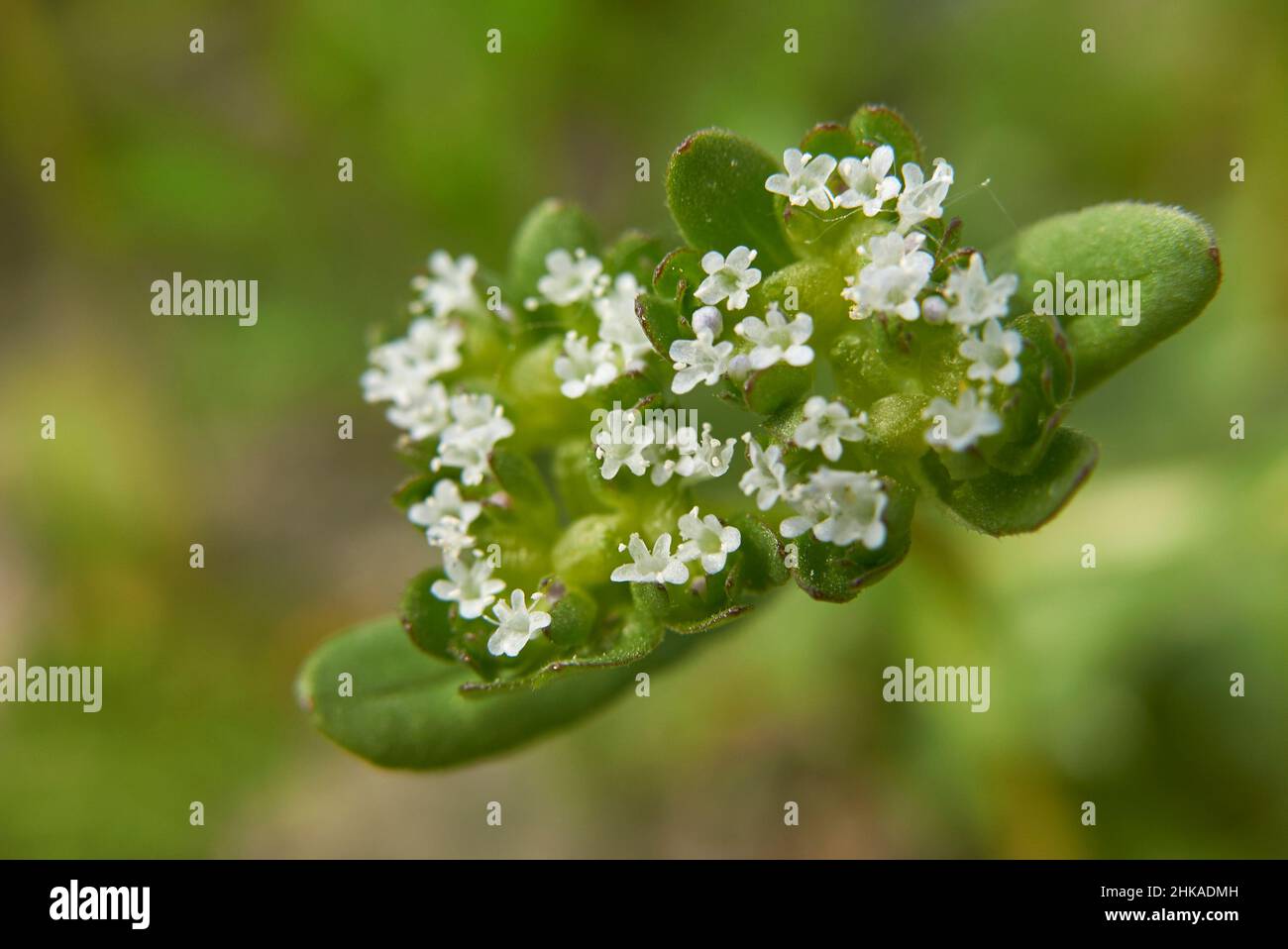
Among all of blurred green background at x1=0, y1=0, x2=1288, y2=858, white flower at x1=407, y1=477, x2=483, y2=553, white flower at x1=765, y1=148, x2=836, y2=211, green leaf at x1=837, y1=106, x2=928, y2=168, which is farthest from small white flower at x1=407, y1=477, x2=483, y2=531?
blurred green background at x1=0, y1=0, x2=1288, y2=858

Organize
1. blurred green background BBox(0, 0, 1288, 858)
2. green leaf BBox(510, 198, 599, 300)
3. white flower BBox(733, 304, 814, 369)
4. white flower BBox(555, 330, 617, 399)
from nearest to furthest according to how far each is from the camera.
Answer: white flower BBox(733, 304, 814, 369)
white flower BBox(555, 330, 617, 399)
green leaf BBox(510, 198, 599, 300)
blurred green background BBox(0, 0, 1288, 858)

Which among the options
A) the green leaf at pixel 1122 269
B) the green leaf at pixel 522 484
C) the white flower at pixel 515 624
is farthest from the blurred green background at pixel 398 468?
the white flower at pixel 515 624

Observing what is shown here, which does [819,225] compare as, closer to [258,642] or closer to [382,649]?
[382,649]

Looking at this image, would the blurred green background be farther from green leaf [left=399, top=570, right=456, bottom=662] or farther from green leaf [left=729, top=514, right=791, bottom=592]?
green leaf [left=399, top=570, right=456, bottom=662]

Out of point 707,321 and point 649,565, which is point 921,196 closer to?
point 707,321

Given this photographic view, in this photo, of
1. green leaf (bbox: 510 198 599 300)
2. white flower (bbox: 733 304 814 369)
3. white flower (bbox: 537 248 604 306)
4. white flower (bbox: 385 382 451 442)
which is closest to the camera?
white flower (bbox: 733 304 814 369)

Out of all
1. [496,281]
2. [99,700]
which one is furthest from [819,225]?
[99,700]

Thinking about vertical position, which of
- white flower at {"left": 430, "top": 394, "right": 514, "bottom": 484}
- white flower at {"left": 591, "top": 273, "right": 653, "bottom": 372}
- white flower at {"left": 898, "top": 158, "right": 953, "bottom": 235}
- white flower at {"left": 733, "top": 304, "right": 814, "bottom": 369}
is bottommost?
white flower at {"left": 430, "top": 394, "right": 514, "bottom": 484}

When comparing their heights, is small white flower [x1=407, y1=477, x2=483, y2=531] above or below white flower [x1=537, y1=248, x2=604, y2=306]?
below
